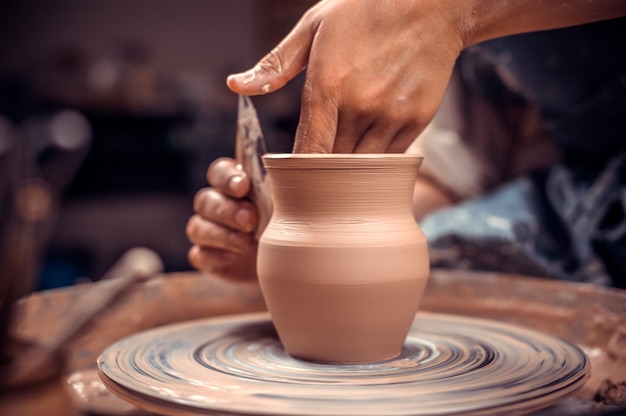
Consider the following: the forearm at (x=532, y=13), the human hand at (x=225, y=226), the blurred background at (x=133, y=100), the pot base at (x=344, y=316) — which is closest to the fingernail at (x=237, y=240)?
the human hand at (x=225, y=226)

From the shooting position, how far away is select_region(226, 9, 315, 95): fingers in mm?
933

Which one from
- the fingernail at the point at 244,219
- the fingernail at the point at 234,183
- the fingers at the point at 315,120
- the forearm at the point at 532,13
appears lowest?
the fingernail at the point at 244,219

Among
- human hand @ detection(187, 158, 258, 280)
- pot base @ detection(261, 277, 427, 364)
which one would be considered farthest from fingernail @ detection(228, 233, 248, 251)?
pot base @ detection(261, 277, 427, 364)

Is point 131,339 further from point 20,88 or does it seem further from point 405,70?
point 20,88

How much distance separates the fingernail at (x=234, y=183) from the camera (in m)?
1.08

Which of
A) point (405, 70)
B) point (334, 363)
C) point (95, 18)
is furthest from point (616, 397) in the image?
point (95, 18)

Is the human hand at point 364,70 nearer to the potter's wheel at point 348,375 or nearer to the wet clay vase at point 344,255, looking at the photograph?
the wet clay vase at point 344,255

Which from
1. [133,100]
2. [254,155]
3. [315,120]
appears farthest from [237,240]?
[133,100]

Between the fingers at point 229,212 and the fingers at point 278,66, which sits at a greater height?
the fingers at point 278,66

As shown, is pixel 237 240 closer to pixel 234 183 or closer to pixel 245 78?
pixel 234 183

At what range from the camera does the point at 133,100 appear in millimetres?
4246

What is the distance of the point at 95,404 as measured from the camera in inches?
35.1

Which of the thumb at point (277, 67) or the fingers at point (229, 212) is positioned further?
the fingers at point (229, 212)

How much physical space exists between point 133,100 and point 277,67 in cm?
350
